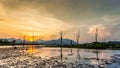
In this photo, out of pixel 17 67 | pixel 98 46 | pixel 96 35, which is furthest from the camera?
pixel 96 35

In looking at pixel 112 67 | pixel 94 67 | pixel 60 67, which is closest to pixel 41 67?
pixel 60 67

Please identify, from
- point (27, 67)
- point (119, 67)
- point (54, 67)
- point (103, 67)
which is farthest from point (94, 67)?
point (27, 67)

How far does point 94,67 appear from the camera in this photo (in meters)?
31.7

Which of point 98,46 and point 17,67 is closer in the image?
point 17,67

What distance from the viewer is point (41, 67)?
3055 centimetres

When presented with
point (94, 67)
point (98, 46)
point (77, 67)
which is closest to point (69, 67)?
point (77, 67)

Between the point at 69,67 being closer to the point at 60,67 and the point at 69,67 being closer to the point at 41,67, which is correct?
the point at 60,67

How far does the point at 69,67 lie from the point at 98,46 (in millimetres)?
119750

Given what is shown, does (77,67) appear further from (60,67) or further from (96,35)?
(96,35)

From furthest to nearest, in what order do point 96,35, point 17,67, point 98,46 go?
1. point 96,35
2. point 98,46
3. point 17,67

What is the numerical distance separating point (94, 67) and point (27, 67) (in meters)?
12.0

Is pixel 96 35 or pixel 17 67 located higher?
pixel 96 35

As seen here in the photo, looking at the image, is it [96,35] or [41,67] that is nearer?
[41,67]

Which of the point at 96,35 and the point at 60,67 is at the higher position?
the point at 96,35
